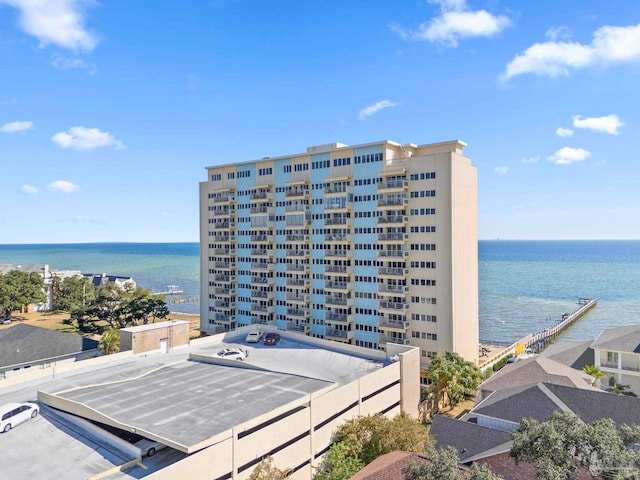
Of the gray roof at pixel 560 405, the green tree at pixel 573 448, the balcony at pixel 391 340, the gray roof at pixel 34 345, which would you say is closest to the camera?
the green tree at pixel 573 448

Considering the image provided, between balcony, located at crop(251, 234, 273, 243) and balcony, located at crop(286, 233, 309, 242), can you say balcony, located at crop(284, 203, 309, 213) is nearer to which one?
balcony, located at crop(286, 233, 309, 242)

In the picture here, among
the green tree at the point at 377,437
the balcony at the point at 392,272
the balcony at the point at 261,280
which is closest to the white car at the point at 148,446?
the green tree at the point at 377,437

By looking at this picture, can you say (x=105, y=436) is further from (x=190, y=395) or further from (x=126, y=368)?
(x=126, y=368)

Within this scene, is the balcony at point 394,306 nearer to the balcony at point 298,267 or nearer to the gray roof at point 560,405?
the balcony at point 298,267

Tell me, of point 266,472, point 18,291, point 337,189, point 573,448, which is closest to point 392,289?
point 337,189

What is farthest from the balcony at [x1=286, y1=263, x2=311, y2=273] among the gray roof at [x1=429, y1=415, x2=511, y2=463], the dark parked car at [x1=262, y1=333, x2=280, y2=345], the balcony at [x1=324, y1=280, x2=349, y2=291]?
the gray roof at [x1=429, y1=415, x2=511, y2=463]
